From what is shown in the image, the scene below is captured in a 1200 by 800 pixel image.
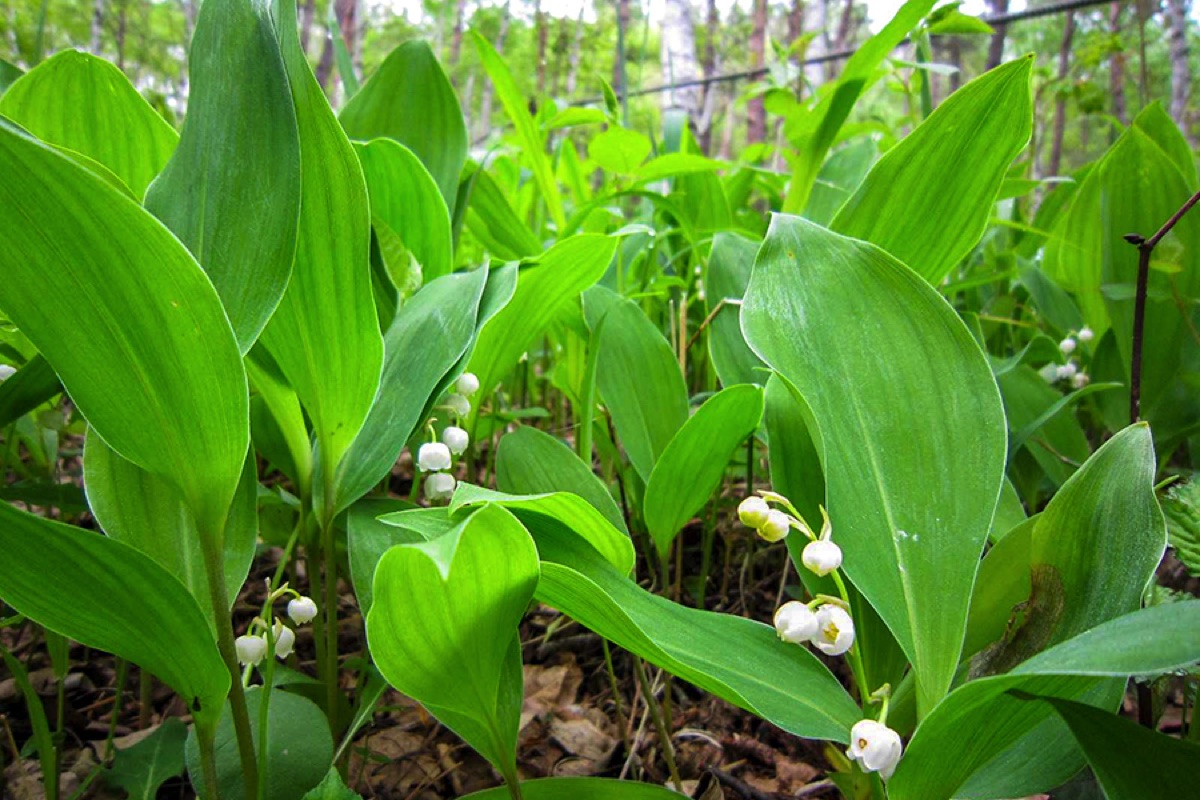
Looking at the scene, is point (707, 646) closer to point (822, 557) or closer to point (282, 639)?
point (822, 557)

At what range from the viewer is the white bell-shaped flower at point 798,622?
0.57 meters

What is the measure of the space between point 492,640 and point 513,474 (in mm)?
332

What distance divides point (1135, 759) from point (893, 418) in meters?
0.30

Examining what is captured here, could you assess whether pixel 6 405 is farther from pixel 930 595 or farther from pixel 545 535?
pixel 930 595

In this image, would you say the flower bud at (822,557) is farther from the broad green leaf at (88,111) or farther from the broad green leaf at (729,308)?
the broad green leaf at (88,111)

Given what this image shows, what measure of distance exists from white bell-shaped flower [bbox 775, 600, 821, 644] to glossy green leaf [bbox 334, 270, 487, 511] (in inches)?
16.0

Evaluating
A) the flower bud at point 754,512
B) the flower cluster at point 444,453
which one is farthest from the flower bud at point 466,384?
the flower bud at point 754,512

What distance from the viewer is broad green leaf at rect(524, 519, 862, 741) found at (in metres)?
0.56

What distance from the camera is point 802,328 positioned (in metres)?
0.68

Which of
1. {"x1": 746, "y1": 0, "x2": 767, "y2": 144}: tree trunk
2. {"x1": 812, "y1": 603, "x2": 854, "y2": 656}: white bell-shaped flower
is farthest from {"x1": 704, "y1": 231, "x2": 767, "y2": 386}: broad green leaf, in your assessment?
{"x1": 746, "y1": 0, "x2": 767, "y2": 144}: tree trunk

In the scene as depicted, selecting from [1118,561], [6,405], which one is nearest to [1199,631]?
[1118,561]

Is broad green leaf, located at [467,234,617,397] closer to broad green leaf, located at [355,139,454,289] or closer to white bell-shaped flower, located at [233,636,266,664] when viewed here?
broad green leaf, located at [355,139,454,289]

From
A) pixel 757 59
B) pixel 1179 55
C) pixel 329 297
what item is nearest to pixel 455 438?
pixel 329 297

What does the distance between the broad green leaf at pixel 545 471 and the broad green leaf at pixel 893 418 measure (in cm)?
30
